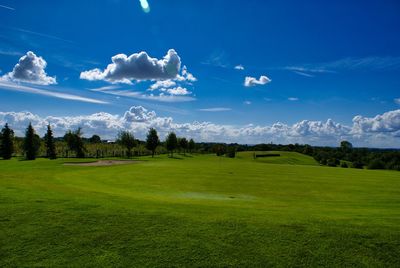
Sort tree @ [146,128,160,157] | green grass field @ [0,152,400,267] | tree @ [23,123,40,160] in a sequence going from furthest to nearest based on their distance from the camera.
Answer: tree @ [146,128,160,157] → tree @ [23,123,40,160] → green grass field @ [0,152,400,267]

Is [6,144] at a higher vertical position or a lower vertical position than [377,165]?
higher

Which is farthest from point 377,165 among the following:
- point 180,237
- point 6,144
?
point 6,144

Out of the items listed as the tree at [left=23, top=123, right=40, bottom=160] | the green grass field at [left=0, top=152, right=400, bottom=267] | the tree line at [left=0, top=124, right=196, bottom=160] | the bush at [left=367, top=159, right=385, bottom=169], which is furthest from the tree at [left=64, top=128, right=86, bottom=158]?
the bush at [left=367, top=159, right=385, bottom=169]

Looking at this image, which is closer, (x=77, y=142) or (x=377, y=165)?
(x=77, y=142)

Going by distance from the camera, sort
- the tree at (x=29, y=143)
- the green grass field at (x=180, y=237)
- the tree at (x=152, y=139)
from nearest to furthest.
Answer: the green grass field at (x=180, y=237) < the tree at (x=29, y=143) < the tree at (x=152, y=139)

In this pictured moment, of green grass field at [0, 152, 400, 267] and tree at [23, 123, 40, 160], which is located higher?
tree at [23, 123, 40, 160]

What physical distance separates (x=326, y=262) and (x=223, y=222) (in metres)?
3.56

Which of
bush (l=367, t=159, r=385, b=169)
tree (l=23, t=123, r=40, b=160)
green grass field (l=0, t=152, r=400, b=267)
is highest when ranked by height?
tree (l=23, t=123, r=40, b=160)

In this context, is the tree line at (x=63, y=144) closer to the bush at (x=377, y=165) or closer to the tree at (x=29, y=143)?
the tree at (x=29, y=143)

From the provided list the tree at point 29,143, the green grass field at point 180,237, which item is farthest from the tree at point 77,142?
the green grass field at point 180,237

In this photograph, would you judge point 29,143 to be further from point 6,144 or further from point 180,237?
point 180,237

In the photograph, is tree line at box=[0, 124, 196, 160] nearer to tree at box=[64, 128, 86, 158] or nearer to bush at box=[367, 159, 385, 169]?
tree at box=[64, 128, 86, 158]

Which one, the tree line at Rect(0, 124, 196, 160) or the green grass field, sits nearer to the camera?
the green grass field

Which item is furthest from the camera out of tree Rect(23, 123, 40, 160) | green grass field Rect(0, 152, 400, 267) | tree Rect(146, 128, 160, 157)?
tree Rect(146, 128, 160, 157)
